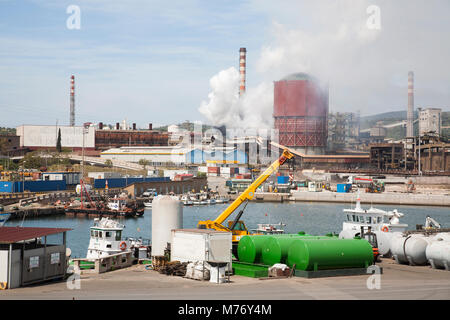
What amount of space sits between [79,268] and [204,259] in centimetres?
488

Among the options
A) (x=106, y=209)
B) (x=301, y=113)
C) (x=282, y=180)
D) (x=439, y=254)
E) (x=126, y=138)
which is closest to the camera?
(x=439, y=254)

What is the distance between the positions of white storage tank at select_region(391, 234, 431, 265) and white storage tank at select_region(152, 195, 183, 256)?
30.0ft

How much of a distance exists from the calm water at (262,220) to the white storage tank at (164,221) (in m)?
13.2

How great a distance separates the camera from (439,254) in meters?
23.9

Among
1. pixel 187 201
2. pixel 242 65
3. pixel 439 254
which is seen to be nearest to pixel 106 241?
pixel 439 254

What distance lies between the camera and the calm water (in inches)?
2041

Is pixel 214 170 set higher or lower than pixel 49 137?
lower

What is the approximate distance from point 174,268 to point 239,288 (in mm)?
3425

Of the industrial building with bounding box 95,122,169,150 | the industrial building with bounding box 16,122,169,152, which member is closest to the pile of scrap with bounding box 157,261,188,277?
the industrial building with bounding box 16,122,169,152

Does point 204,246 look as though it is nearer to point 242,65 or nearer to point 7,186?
point 7,186

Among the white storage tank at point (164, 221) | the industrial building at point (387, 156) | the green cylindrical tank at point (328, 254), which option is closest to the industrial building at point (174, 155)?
the industrial building at point (387, 156)

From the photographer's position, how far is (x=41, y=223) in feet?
197
